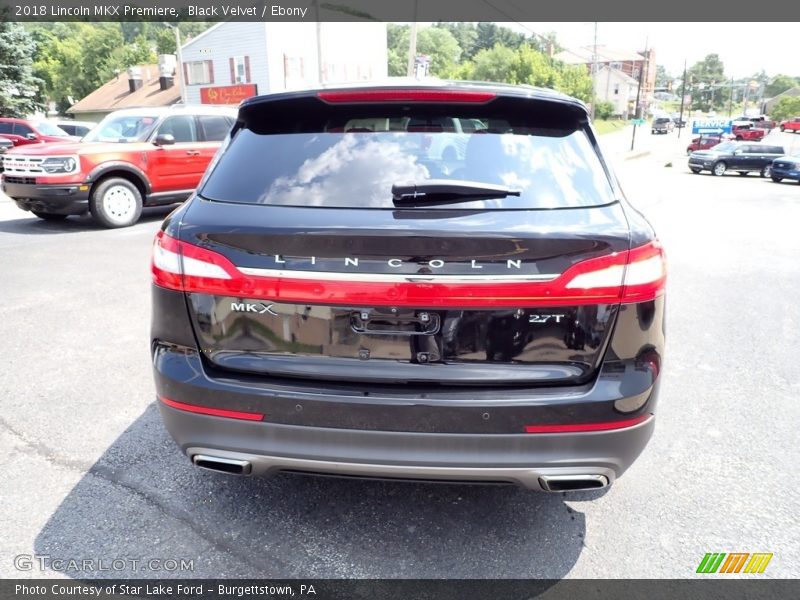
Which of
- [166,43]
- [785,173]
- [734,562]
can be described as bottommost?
[785,173]

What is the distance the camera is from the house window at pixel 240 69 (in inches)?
1483

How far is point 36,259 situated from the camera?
25.2ft

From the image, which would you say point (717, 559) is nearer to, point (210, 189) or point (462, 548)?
point (462, 548)

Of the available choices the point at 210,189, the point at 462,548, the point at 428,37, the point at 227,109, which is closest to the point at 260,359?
the point at 210,189

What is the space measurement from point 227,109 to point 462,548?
10.9m

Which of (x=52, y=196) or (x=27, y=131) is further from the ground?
(x=27, y=131)

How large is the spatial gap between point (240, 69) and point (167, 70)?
13353 millimetres

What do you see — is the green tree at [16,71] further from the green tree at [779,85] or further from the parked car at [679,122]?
the green tree at [779,85]

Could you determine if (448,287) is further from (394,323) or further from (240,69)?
(240,69)

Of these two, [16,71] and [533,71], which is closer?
[16,71]

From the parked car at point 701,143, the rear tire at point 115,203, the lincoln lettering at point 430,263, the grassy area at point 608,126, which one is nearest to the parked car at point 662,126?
the grassy area at point 608,126

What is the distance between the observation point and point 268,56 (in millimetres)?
36344

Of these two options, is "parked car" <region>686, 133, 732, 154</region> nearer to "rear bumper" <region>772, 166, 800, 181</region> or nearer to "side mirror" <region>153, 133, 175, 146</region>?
"rear bumper" <region>772, 166, 800, 181</region>

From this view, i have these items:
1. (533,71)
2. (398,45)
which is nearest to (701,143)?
(533,71)
